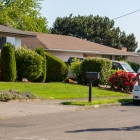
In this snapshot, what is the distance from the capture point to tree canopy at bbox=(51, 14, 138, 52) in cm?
8062

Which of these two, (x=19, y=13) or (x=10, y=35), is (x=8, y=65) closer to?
(x=10, y=35)

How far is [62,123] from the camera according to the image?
41.8ft

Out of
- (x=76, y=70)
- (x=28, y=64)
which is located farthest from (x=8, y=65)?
(x=76, y=70)

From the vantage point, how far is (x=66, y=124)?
12523mm

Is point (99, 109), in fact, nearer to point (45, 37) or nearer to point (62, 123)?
point (62, 123)

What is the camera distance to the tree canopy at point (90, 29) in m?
80.6

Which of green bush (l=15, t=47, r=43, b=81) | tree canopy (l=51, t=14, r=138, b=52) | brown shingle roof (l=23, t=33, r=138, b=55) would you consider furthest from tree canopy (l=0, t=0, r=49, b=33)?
tree canopy (l=51, t=14, r=138, b=52)

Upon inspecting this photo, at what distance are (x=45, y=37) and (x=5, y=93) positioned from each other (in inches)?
987

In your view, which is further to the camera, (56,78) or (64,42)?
(64,42)

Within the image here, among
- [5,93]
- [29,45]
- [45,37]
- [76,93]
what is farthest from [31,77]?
[45,37]

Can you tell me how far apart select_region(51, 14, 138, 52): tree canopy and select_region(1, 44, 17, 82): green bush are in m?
54.9

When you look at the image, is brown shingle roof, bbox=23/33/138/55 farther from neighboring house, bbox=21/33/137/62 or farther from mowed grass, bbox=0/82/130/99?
mowed grass, bbox=0/82/130/99

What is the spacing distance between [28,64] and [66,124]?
1417 cm

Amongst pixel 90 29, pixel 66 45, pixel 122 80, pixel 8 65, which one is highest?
pixel 90 29
